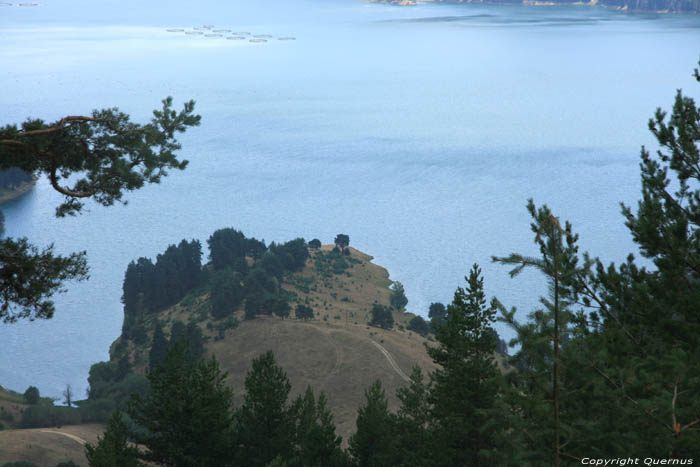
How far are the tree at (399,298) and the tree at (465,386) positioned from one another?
46442 millimetres

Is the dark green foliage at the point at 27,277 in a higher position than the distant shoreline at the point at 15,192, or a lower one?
lower

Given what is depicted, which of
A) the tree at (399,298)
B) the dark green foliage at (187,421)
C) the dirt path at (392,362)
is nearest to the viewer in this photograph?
the dark green foliage at (187,421)

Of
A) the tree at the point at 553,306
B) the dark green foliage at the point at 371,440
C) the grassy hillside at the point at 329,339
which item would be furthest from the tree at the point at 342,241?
the tree at the point at 553,306

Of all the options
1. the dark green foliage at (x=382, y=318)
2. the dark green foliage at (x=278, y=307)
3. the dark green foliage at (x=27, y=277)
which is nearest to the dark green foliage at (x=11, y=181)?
the dark green foliage at (x=278, y=307)

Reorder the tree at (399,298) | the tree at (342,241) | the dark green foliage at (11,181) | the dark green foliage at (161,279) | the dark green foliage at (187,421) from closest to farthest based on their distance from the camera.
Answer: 1. the dark green foliage at (187,421)
2. the tree at (399,298)
3. the dark green foliage at (161,279)
4. the tree at (342,241)
5. the dark green foliage at (11,181)

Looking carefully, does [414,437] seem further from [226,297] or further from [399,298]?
[226,297]

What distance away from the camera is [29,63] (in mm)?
169875

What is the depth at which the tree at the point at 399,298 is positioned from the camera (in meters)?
66.5

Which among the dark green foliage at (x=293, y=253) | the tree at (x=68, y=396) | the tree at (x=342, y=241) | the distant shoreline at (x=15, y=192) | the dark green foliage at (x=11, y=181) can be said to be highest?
the dark green foliage at (x=11, y=181)

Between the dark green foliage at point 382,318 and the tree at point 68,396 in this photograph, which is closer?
the tree at point 68,396

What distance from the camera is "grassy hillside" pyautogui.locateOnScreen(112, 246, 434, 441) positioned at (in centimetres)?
5531

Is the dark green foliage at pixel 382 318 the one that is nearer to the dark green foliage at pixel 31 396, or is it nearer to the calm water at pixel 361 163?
the calm water at pixel 361 163

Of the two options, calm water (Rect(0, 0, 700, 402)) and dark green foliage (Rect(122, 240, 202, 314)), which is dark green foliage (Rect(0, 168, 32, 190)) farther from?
dark green foliage (Rect(122, 240, 202, 314))

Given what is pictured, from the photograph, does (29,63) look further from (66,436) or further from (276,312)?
(66,436)
